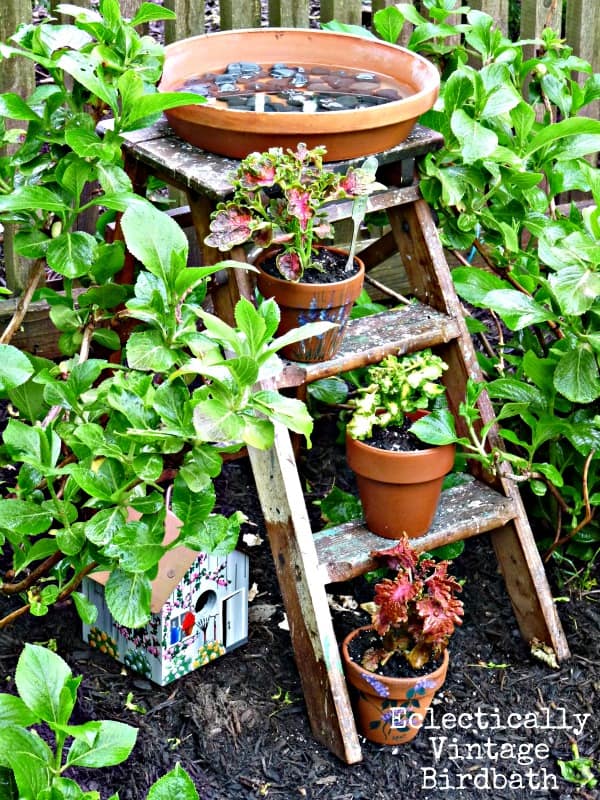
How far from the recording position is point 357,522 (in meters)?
2.60

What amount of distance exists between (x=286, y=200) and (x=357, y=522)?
81 cm

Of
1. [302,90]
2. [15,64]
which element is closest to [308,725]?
[302,90]

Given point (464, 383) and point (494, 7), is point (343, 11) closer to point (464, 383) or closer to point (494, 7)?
point (494, 7)

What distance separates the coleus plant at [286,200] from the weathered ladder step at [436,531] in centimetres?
63

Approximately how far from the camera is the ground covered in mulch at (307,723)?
2314 millimetres

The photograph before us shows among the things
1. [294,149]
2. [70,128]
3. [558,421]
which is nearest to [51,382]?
[70,128]

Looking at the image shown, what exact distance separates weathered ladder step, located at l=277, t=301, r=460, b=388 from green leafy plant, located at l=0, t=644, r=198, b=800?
974 millimetres

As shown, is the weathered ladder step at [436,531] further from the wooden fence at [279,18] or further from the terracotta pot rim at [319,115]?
the wooden fence at [279,18]

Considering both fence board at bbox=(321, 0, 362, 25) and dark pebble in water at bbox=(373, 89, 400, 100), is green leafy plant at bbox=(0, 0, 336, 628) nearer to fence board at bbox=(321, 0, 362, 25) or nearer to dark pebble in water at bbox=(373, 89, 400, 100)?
dark pebble in water at bbox=(373, 89, 400, 100)

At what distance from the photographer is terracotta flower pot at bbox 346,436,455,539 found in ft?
7.93

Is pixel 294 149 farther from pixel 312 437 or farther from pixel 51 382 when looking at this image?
pixel 312 437

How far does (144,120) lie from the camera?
209cm

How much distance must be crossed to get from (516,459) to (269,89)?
105 cm

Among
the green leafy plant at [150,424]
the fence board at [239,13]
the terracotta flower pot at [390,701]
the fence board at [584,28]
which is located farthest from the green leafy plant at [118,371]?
the fence board at [584,28]
